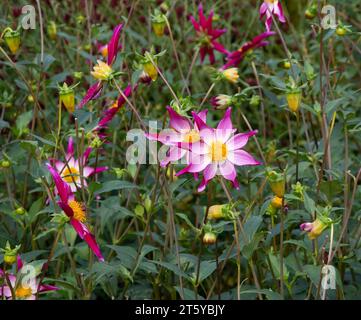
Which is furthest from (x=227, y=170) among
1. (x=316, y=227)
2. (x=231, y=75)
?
(x=231, y=75)

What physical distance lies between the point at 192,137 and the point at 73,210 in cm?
19

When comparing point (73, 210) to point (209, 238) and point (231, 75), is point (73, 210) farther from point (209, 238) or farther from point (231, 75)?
point (231, 75)

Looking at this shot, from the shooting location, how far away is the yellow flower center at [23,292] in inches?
42.4

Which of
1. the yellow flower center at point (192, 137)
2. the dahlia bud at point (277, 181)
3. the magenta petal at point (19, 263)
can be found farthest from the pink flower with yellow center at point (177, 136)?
the magenta petal at point (19, 263)

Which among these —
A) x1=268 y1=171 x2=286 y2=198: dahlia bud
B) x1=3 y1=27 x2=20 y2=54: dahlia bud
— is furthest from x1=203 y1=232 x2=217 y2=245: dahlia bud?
x1=3 y1=27 x2=20 y2=54: dahlia bud

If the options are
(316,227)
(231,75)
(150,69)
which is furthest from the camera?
(231,75)

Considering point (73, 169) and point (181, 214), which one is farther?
point (73, 169)

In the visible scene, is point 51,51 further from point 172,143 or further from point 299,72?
point 172,143

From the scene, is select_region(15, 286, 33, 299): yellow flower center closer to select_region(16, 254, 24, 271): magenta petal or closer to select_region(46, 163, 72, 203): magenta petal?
select_region(16, 254, 24, 271): magenta petal

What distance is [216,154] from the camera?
3.23 feet

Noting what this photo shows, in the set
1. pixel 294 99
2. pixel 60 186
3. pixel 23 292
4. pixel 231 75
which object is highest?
pixel 231 75

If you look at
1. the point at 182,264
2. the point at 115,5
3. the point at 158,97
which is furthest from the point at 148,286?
the point at 115,5

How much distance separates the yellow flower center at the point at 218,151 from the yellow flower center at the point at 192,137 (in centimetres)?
2

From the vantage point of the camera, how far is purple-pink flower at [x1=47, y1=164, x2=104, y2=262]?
990 mm
